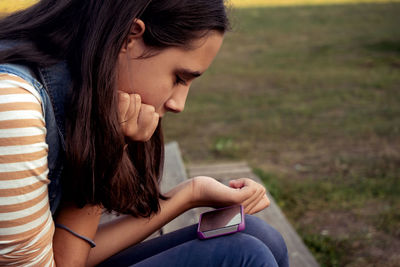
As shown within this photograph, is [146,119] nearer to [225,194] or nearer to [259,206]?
[225,194]

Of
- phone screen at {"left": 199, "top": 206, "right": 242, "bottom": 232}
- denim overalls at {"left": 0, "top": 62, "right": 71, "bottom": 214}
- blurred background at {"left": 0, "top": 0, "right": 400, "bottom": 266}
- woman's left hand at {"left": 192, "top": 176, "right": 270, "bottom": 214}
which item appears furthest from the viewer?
blurred background at {"left": 0, "top": 0, "right": 400, "bottom": 266}

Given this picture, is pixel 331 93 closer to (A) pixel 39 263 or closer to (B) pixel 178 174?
(B) pixel 178 174

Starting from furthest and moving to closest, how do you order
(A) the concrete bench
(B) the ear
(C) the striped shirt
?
(A) the concrete bench
(B) the ear
(C) the striped shirt

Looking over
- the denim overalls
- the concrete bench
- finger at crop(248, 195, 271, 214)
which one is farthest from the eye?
the concrete bench

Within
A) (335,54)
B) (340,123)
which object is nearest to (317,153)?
(340,123)

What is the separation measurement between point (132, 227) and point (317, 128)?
3.41 metres

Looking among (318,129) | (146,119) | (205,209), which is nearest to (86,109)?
(146,119)

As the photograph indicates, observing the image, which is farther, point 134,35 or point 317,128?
point 317,128

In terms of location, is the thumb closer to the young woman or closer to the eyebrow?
the young woman

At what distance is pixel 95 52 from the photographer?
135 cm

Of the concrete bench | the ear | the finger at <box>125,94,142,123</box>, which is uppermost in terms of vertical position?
the ear

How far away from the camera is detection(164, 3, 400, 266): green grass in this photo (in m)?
3.05

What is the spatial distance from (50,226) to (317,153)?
326 centimetres

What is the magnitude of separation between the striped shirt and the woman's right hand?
27 centimetres
